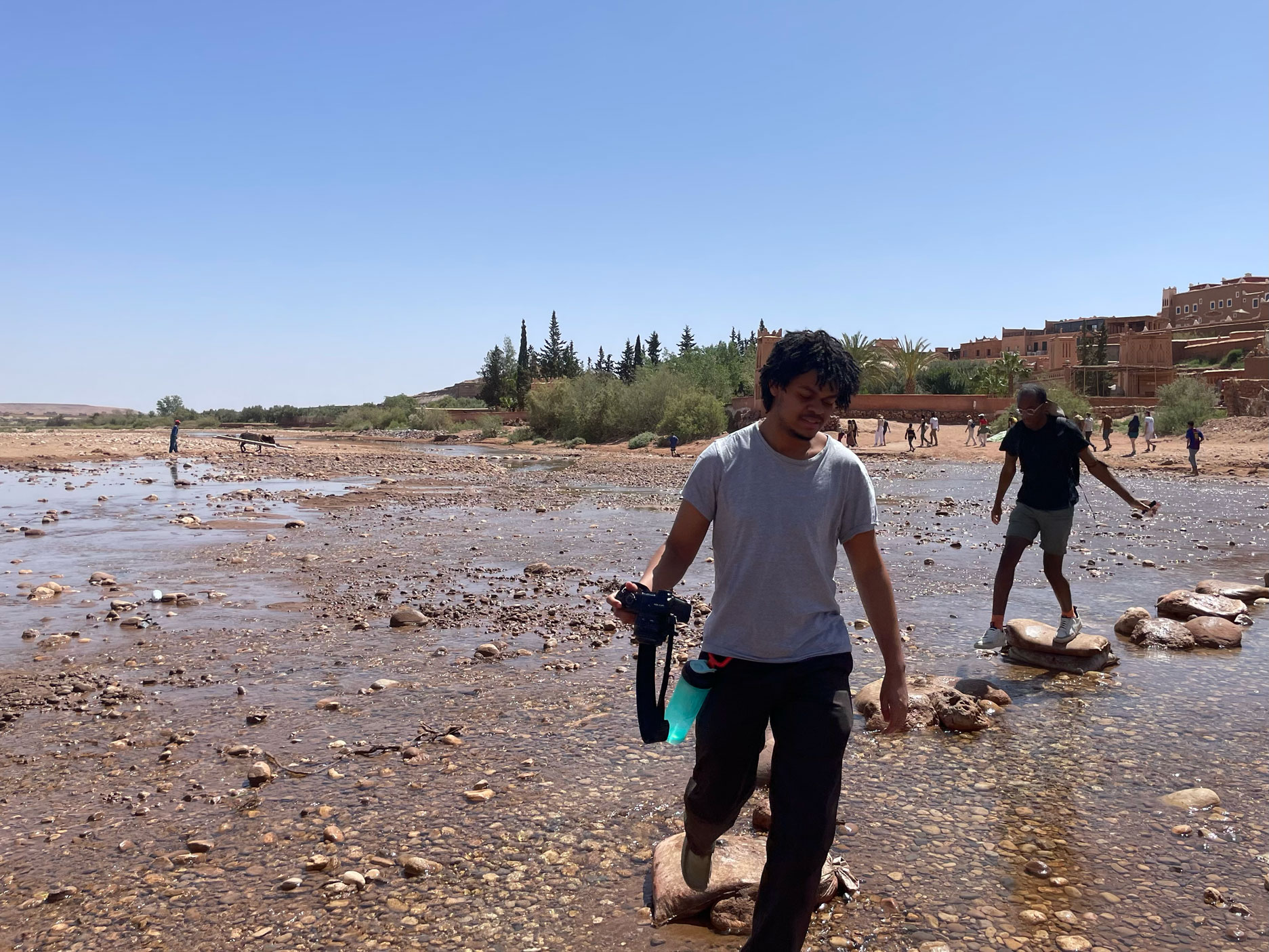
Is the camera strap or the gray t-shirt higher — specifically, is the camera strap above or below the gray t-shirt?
below

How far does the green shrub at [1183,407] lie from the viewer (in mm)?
36062

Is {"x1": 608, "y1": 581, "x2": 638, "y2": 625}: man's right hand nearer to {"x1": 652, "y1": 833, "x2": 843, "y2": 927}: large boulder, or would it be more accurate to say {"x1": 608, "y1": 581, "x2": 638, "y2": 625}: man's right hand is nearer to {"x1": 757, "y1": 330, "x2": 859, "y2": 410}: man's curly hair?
{"x1": 757, "y1": 330, "x2": 859, "y2": 410}: man's curly hair

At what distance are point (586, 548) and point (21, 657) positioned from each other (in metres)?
7.34

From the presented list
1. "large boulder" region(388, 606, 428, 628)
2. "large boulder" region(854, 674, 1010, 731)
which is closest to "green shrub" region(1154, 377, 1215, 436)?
"large boulder" region(854, 674, 1010, 731)

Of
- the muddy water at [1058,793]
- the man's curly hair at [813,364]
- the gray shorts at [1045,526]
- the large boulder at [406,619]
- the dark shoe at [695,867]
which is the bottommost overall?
the muddy water at [1058,793]

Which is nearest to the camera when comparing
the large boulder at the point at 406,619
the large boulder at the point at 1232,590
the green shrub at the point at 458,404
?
the large boulder at the point at 406,619

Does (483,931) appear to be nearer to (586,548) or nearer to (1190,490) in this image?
(586,548)

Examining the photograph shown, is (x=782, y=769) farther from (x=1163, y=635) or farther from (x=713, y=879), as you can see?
(x=1163, y=635)

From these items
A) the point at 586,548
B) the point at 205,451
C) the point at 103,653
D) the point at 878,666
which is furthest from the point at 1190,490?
the point at 205,451

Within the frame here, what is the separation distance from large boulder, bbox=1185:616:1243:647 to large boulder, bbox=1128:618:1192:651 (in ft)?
0.19

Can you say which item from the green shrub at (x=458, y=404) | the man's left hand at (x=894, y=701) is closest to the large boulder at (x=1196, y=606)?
the man's left hand at (x=894, y=701)

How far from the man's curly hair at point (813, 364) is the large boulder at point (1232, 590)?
7.04m

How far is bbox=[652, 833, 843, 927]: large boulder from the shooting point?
10.8ft

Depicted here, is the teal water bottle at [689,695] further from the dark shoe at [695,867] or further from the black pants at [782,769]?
the dark shoe at [695,867]
